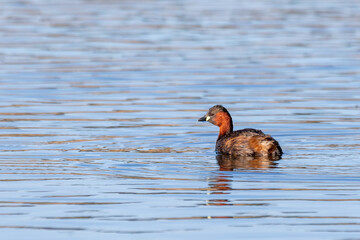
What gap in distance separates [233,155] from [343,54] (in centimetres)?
1161

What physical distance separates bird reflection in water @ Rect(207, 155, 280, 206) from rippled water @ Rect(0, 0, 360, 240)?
3cm

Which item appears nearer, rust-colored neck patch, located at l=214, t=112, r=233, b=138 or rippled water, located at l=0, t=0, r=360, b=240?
rippled water, located at l=0, t=0, r=360, b=240

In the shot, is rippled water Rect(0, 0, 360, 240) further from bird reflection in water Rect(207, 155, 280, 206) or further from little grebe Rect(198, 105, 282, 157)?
little grebe Rect(198, 105, 282, 157)

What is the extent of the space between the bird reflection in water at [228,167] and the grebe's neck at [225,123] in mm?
1324

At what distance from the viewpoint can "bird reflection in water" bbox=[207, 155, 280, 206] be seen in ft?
36.8

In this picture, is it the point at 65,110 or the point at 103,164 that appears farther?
the point at 65,110

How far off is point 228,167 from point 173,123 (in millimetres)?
3699

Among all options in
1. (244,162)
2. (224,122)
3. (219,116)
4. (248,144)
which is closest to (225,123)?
(224,122)

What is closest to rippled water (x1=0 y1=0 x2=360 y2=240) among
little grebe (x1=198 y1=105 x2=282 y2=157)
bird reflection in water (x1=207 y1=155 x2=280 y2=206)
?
bird reflection in water (x1=207 y1=155 x2=280 y2=206)

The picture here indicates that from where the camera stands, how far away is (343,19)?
111ft

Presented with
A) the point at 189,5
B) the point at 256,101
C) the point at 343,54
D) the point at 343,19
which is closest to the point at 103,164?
the point at 256,101

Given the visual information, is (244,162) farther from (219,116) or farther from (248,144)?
(219,116)

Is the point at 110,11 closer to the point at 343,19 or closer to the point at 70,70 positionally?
the point at 343,19

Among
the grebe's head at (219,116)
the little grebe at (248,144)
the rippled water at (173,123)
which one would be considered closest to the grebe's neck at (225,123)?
the grebe's head at (219,116)
